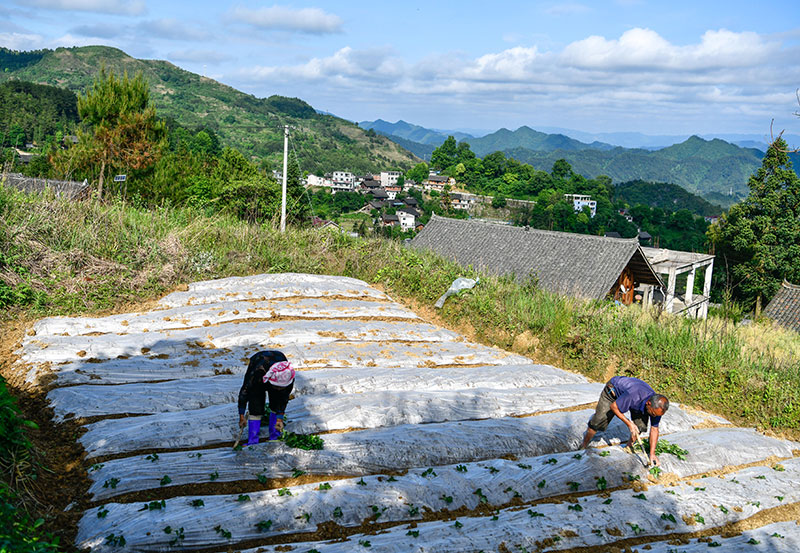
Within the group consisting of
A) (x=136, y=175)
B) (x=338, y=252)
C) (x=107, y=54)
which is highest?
(x=107, y=54)

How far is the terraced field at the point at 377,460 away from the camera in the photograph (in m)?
4.05

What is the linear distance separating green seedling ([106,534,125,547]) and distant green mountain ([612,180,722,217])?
127 meters

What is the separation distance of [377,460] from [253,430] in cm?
105

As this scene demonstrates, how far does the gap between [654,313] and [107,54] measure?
187 meters

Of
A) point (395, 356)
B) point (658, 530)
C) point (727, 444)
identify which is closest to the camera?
point (658, 530)

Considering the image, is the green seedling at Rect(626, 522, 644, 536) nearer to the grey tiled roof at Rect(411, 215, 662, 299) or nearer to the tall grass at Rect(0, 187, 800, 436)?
the tall grass at Rect(0, 187, 800, 436)

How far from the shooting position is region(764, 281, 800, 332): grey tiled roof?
2255cm

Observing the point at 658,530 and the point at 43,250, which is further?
the point at 43,250

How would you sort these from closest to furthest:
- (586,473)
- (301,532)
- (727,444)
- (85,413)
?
(301,532), (586,473), (85,413), (727,444)

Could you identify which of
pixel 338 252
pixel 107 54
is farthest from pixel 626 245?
pixel 107 54

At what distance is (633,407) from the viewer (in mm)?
5344

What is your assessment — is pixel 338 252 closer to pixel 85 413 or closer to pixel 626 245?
pixel 85 413

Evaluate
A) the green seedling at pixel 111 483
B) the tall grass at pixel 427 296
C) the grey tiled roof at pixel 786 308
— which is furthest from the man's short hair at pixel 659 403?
the grey tiled roof at pixel 786 308

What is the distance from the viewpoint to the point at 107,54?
16425 centimetres
